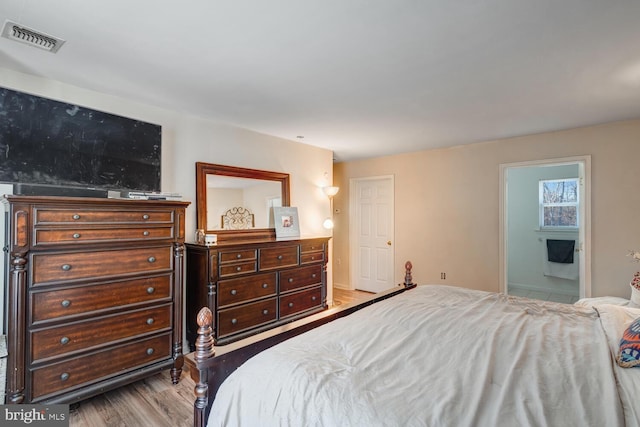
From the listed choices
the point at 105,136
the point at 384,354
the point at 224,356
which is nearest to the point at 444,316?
the point at 384,354

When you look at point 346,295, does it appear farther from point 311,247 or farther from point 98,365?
point 98,365

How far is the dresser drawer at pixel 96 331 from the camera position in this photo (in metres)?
1.97

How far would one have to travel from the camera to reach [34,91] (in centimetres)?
236

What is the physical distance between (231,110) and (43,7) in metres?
1.62

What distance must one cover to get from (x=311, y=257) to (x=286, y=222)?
0.56 meters

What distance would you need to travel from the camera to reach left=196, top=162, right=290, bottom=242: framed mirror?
132 inches

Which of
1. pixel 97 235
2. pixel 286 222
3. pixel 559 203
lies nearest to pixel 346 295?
pixel 286 222

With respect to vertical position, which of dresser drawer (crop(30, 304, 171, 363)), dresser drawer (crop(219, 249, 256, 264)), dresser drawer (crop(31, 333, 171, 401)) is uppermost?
dresser drawer (crop(219, 249, 256, 264))

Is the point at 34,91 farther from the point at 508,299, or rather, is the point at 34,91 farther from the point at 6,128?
the point at 508,299

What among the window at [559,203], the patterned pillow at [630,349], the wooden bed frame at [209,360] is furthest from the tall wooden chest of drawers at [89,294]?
the window at [559,203]

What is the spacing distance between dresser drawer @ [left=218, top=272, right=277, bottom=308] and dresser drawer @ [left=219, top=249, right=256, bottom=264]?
193 millimetres

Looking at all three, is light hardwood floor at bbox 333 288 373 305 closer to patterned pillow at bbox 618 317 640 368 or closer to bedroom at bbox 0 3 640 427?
bedroom at bbox 0 3 640 427

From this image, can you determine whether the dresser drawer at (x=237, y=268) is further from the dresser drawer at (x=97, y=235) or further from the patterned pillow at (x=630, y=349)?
the patterned pillow at (x=630, y=349)

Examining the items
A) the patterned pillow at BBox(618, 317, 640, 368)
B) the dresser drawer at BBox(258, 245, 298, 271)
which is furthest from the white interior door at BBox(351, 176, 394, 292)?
the patterned pillow at BBox(618, 317, 640, 368)
